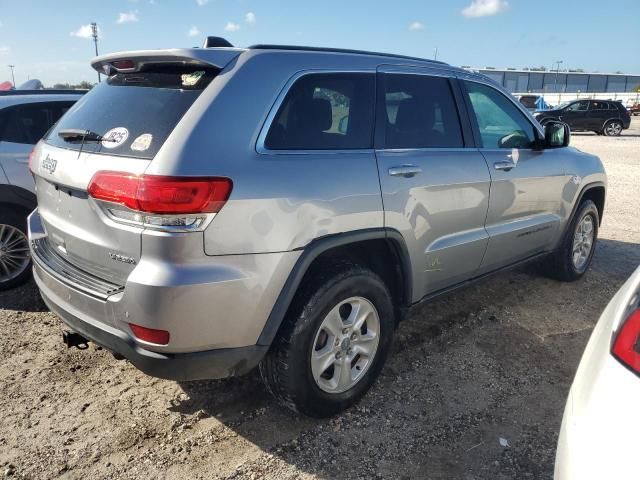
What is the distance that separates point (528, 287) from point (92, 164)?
13.0ft

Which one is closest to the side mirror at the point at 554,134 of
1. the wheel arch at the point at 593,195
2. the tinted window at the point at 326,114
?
the wheel arch at the point at 593,195

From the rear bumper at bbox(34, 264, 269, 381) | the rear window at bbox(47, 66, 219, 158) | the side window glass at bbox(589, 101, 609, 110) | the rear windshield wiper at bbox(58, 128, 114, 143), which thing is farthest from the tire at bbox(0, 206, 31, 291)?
the side window glass at bbox(589, 101, 609, 110)

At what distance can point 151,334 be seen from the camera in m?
2.21

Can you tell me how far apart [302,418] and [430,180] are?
1.55 meters

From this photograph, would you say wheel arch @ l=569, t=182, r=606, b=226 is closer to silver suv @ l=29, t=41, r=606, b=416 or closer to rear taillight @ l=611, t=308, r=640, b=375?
silver suv @ l=29, t=41, r=606, b=416

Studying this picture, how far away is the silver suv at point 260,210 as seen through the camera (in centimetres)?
217

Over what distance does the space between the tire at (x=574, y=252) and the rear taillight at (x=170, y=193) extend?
3663 millimetres

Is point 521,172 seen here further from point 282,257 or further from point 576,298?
point 282,257

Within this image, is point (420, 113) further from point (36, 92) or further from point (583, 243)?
point (36, 92)

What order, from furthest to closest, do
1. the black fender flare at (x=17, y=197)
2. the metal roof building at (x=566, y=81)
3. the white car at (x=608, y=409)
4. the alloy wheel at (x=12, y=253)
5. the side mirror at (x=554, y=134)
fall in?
the metal roof building at (x=566, y=81) → the alloy wheel at (x=12, y=253) → the black fender flare at (x=17, y=197) → the side mirror at (x=554, y=134) → the white car at (x=608, y=409)

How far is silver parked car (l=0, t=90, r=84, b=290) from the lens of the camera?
14.2 feet

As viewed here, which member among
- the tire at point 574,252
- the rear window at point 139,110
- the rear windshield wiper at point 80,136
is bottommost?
the tire at point 574,252

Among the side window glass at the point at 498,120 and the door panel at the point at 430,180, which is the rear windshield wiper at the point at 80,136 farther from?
the side window glass at the point at 498,120

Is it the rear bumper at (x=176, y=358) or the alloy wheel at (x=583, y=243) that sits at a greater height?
the rear bumper at (x=176, y=358)
